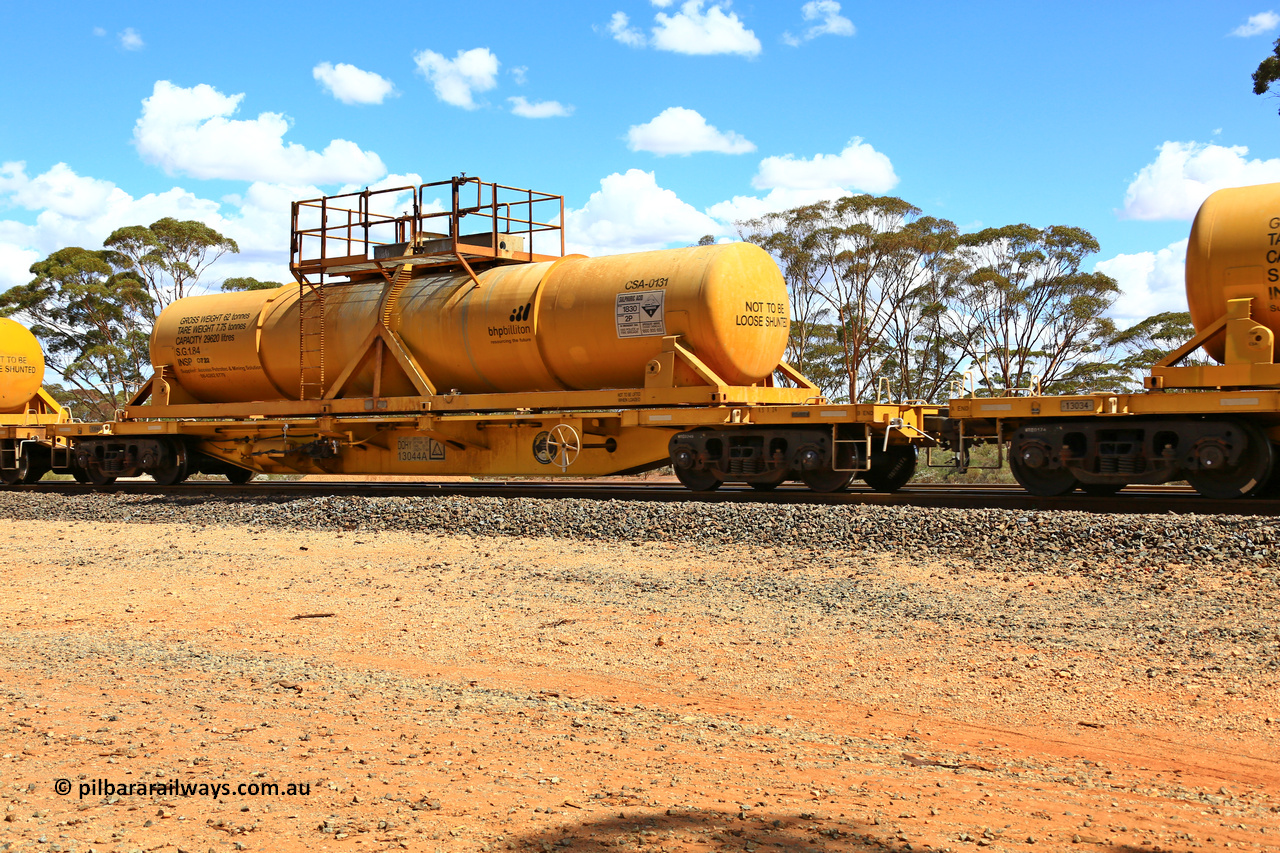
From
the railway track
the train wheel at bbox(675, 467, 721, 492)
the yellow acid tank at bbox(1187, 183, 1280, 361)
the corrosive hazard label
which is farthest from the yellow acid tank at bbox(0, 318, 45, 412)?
the yellow acid tank at bbox(1187, 183, 1280, 361)

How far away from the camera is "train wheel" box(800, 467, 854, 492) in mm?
13969

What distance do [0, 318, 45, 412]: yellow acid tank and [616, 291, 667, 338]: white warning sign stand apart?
15902 mm

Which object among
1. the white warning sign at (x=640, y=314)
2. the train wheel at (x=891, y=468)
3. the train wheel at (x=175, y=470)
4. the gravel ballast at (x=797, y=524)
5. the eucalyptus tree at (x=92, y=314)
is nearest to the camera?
the gravel ballast at (x=797, y=524)

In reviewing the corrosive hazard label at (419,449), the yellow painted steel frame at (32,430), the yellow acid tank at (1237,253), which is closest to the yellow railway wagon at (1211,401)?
the yellow acid tank at (1237,253)

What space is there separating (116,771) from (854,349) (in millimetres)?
39674

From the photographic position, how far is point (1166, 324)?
41000 millimetres

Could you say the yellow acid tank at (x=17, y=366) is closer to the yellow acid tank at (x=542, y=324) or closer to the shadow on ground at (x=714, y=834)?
the yellow acid tank at (x=542, y=324)

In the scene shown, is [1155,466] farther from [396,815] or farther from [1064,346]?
[1064,346]

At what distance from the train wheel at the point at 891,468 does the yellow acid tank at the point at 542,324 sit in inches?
81.3

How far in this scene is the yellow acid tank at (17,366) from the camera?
23578 mm

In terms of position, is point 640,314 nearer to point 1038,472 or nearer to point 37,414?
point 1038,472

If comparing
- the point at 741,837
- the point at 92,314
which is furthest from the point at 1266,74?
the point at 92,314

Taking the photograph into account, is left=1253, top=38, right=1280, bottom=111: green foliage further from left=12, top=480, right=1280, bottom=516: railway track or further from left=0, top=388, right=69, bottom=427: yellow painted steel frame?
left=0, top=388, right=69, bottom=427: yellow painted steel frame

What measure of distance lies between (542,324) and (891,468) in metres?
5.43
